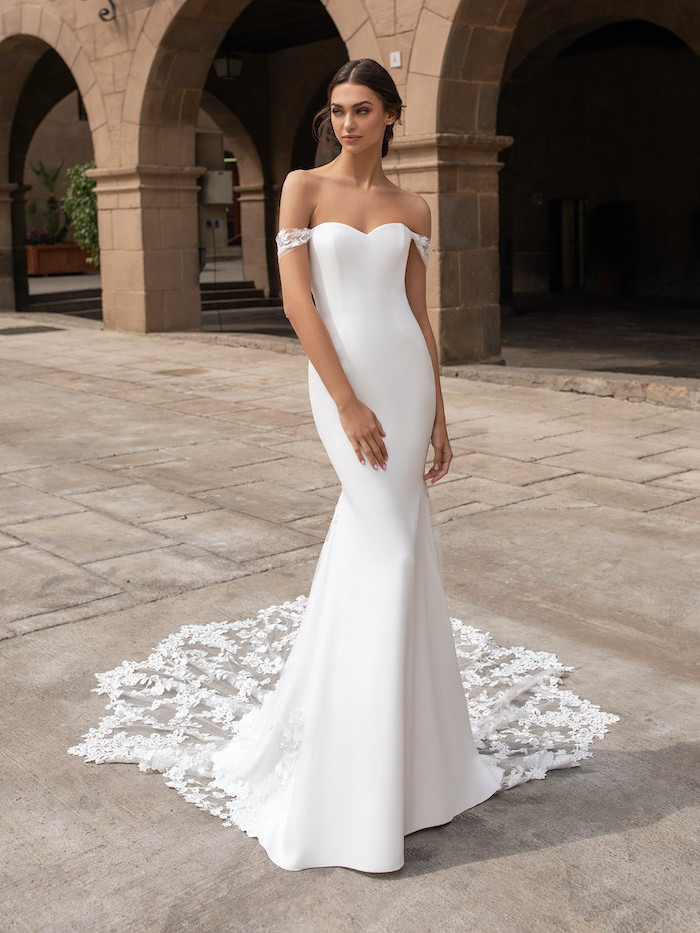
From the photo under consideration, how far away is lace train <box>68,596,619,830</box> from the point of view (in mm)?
2844

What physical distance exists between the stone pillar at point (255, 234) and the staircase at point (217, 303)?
247mm

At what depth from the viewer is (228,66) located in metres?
16.9

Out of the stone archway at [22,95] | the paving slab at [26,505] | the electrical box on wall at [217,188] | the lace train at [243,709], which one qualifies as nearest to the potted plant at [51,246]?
the stone archway at [22,95]

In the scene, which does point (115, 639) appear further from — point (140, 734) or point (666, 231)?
point (666, 231)

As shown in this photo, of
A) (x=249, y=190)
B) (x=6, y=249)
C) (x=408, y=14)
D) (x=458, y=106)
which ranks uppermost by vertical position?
(x=408, y=14)

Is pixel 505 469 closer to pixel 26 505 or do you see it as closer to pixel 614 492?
pixel 614 492

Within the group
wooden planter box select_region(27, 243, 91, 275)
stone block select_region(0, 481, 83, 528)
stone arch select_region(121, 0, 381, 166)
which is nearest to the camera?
stone block select_region(0, 481, 83, 528)

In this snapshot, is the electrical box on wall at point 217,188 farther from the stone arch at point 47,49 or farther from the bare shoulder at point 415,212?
the bare shoulder at point 415,212

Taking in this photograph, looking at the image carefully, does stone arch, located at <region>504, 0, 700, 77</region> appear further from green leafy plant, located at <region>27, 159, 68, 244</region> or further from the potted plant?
green leafy plant, located at <region>27, 159, 68, 244</region>

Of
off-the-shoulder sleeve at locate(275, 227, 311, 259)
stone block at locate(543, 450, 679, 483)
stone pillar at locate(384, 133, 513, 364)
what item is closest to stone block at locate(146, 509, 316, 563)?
stone block at locate(543, 450, 679, 483)

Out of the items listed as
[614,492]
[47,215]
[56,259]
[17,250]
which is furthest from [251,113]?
[614,492]

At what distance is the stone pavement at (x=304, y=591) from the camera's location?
2.34 metres

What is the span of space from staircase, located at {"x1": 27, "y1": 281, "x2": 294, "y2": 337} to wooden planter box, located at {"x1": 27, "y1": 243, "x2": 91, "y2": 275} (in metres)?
6.17

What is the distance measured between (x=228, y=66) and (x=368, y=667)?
15.8 metres
